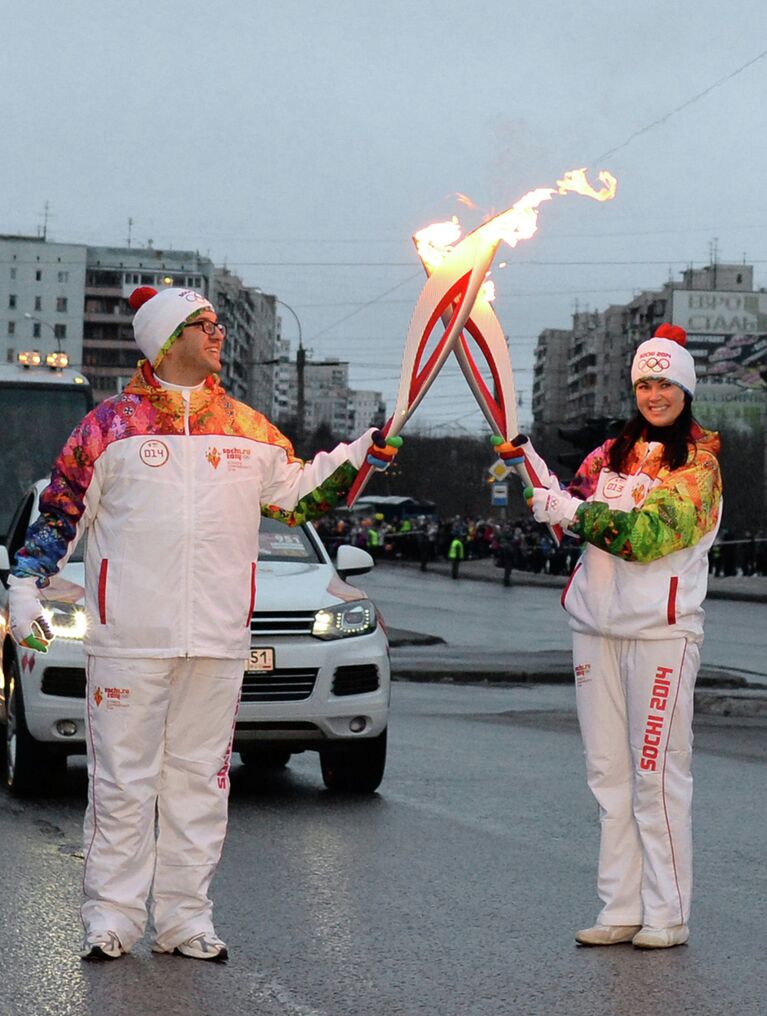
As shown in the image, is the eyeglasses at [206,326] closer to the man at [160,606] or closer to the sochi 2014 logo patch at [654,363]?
the man at [160,606]

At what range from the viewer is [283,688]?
929cm

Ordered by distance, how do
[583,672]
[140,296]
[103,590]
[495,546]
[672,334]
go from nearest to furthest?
[103,590]
[583,672]
[140,296]
[672,334]
[495,546]

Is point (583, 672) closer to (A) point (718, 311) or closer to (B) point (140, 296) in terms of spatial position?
(B) point (140, 296)

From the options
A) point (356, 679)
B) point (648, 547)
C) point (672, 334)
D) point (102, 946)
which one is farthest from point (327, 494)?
point (356, 679)

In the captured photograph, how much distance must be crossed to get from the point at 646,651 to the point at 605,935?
0.96 metres

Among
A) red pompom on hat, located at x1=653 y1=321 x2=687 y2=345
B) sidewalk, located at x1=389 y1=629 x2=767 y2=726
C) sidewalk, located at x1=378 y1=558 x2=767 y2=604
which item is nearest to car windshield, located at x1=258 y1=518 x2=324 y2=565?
red pompom on hat, located at x1=653 y1=321 x2=687 y2=345

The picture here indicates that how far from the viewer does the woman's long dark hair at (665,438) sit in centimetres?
612

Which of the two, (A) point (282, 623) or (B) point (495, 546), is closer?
(A) point (282, 623)

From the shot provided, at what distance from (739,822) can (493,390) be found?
3060 millimetres

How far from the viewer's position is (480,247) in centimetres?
649

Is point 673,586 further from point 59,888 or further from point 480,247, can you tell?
point 59,888

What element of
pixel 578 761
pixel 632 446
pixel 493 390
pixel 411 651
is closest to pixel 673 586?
pixel 632 446

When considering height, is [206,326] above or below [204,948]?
above

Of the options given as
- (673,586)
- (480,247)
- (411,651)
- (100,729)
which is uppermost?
(480,247)
